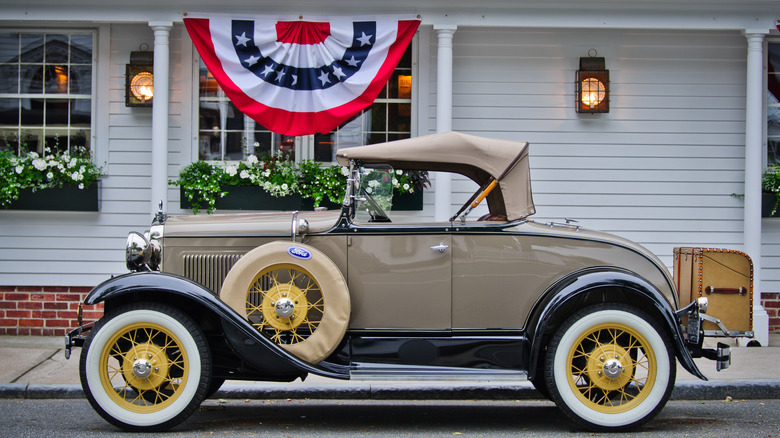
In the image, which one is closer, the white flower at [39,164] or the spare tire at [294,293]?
the spare tire at [294,293]

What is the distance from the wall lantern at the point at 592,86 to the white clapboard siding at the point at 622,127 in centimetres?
16

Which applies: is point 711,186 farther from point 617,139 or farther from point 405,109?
point 405,109

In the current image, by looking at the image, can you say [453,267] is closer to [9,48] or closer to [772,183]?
[772,183]

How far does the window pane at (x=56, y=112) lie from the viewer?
31.3ft

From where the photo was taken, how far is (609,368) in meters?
5.40

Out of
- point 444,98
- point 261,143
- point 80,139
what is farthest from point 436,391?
point 80,139

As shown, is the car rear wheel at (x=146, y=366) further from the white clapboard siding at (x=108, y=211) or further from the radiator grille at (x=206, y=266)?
the white clapboard siding at (x=108, y=211)

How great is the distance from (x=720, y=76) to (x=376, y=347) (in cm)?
624

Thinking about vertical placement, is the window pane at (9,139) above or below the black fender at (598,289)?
above

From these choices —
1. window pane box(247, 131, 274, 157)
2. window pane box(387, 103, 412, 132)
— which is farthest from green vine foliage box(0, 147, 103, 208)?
window pane box(387, 103, 412, 132)

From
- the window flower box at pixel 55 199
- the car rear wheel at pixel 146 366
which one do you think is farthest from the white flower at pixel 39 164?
the car rear wheel at pixel 146 366

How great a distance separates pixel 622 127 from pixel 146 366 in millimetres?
6426

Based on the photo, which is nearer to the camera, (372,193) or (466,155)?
(466,155)

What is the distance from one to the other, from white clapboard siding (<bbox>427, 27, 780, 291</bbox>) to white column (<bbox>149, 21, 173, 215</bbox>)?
2.96 meters
